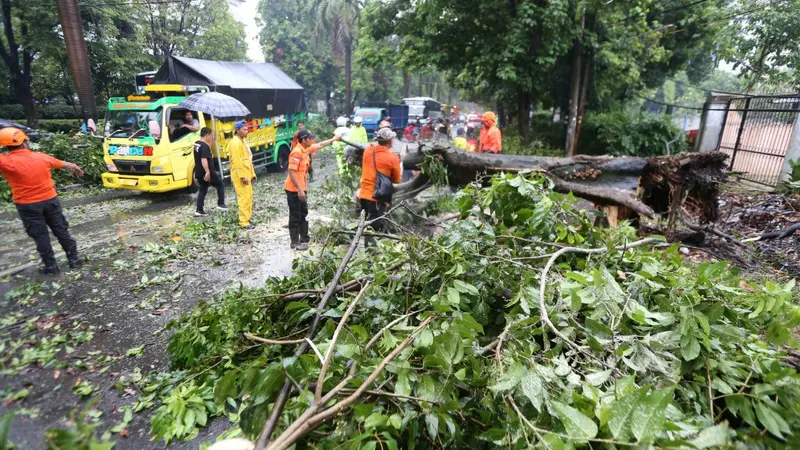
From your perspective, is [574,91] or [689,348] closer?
[689,348]

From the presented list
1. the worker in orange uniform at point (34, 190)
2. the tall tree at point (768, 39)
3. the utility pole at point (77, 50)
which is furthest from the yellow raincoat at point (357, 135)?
the tall tree at point (768, 39)

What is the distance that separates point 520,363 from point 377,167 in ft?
13.0

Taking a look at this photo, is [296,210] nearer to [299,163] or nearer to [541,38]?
[299,163]

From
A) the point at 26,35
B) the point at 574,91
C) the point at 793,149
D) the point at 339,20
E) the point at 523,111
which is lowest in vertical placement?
the point at 793,149

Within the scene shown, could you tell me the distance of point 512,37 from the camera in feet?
33.0

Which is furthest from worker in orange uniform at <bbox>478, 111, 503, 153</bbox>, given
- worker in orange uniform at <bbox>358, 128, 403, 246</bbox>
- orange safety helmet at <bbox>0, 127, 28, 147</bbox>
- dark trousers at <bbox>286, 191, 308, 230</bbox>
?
orange safety helmet at <bbox>0, 127, 28, 147</bbox>

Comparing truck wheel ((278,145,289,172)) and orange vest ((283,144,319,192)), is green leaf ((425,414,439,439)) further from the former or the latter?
truck wheel ((278,145,289,172))

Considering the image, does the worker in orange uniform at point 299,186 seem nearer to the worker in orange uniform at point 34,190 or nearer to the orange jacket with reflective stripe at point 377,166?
the orange jacket with reflective stripe at point 377,166

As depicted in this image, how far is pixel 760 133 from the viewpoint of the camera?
9516 millimetres

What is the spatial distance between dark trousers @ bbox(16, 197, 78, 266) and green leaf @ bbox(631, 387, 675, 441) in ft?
20.5

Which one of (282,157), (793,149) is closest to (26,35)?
(282,157)

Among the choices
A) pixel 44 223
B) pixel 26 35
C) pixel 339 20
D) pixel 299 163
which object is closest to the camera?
pixel 44 223

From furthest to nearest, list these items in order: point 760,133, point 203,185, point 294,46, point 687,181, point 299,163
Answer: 1. point 294,46
2. point 760,133
3. point 203,185
4. point 299,163
5. point 687,181

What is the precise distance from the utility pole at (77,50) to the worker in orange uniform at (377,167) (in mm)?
10754
